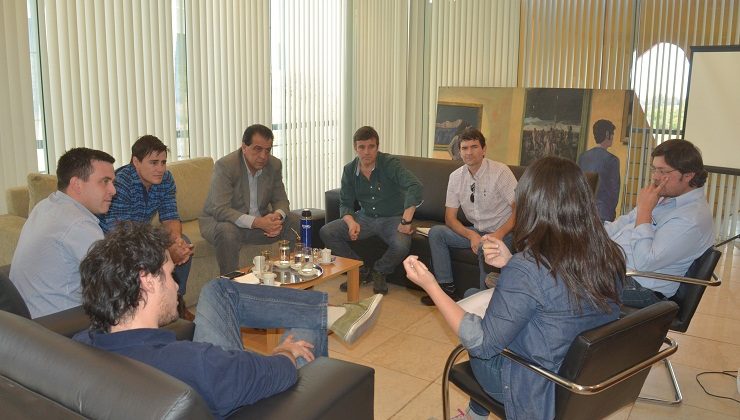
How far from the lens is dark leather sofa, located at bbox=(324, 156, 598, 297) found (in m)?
4.68

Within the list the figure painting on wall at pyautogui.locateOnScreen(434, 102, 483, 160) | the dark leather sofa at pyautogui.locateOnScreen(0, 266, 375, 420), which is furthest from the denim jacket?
the figure painting on wall at pyautogui.locateOnScreen(434, 102, 483, 160)

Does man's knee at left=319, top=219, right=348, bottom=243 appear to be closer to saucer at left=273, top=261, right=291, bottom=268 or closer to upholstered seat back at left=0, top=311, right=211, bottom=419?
saucer at left=273, top=261, right=291, bottom=268

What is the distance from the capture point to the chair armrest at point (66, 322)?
2436mm

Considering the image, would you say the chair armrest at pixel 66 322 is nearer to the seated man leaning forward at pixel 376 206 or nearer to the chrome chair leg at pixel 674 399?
the seated man leaning forward at pixel 376 206

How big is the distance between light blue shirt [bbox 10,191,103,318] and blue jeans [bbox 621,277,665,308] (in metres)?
2.55

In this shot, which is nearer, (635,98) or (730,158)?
(730,158)

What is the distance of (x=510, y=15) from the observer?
7184mm

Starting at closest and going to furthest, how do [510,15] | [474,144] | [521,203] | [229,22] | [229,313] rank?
[521,203], [229,313], [474,144], [229,22], [510,15]

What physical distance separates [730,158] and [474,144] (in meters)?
2.96

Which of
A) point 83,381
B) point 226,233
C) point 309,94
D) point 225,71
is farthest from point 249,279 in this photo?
point 309,94

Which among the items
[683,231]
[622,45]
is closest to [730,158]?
[622,45]

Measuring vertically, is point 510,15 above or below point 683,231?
above

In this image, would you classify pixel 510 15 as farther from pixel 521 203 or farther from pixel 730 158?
pixel 521 203

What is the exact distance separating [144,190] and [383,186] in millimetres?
1807
